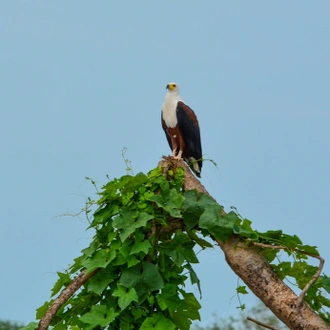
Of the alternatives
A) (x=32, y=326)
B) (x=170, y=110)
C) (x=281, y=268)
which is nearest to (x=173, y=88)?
(x=170, y=110)

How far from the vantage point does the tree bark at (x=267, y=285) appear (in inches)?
164

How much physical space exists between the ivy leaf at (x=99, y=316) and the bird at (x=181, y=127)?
1.61 m

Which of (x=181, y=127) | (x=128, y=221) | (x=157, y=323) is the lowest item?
(x=157, y=323)

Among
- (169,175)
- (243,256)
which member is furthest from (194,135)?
(243,256)

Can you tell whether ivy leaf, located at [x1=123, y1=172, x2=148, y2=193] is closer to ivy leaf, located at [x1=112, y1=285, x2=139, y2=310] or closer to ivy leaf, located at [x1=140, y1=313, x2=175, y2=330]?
ivy leaf, located at [x1=112, y1=285, x2=139, y2=310]

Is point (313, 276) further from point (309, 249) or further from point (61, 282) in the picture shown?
point (61, 282)

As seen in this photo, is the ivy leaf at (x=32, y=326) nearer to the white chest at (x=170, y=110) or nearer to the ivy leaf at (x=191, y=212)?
the ivy leaf at (x=191, y=212)

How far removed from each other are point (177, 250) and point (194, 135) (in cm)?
147

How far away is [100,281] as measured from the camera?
13.6ft

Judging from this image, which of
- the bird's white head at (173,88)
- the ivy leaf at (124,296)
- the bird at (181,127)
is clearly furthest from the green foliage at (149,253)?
the bird's white head at (173,88)

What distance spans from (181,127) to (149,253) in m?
1.49

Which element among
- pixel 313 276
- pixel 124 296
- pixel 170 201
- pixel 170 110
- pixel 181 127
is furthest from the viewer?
pixel 170 110

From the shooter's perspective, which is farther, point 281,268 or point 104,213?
point 281,268

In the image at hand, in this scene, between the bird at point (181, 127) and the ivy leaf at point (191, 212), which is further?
the bird at point (181, 127)
